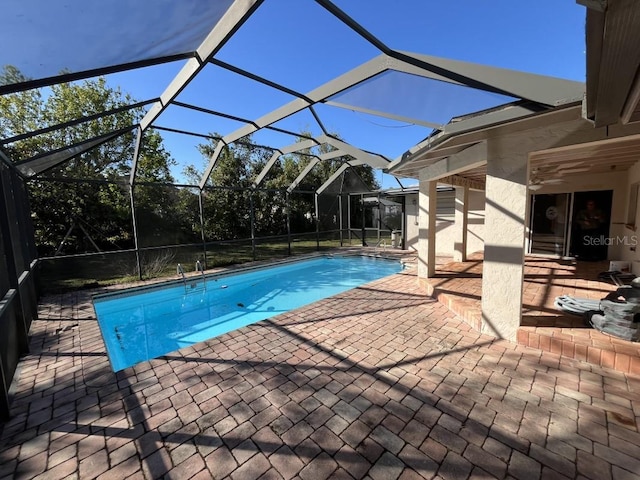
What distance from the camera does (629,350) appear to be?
112 inches

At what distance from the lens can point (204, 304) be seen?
7.25 meters

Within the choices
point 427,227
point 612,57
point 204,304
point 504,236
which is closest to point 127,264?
point 204,304

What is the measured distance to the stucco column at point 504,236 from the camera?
336 centimetres

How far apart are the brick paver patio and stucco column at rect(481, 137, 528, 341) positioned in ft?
1.18

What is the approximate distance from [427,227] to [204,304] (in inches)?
234

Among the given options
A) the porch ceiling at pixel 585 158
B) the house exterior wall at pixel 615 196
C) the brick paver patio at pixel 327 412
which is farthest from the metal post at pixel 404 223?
the brick paver patio at pixel 327 412

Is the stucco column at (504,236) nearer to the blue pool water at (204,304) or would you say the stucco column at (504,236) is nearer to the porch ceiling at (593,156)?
the porch ceiling at (593,156)

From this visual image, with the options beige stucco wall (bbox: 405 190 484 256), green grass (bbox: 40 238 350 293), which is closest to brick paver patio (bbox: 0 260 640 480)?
green grass (bbox: 40 238 350 293)

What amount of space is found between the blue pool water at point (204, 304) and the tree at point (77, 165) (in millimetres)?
3962

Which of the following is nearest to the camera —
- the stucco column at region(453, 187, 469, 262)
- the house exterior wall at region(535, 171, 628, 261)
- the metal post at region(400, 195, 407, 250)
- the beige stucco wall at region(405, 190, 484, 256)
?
the house exterior wall at region(535, 171, 628, 261)

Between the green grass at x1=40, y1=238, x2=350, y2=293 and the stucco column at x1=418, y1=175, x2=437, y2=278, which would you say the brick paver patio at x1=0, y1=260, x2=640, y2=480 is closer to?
the stucco column at x1=418, y1=175, x2=437, y2=278

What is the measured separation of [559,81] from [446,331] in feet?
10.4

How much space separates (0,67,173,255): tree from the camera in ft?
33.4

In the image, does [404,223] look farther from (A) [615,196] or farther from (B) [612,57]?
(B) [612,57]
